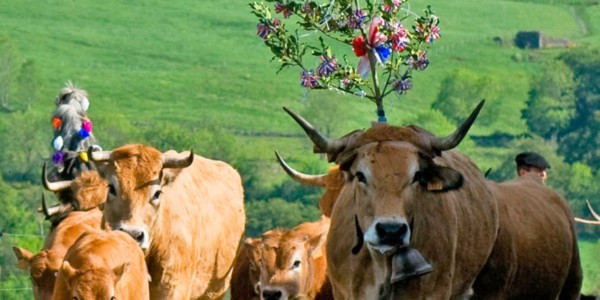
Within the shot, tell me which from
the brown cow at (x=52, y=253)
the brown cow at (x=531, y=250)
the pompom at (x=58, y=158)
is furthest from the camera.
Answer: the pompom at (x=58, y=158)

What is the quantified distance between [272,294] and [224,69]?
12722cm

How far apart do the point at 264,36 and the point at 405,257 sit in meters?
5.97

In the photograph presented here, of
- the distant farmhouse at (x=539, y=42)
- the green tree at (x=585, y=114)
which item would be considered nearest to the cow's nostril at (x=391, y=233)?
the green tree at (x=585, y=114)

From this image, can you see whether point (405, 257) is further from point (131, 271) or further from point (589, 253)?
point (589, 253)

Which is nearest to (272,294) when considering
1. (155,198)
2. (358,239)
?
(155,198)

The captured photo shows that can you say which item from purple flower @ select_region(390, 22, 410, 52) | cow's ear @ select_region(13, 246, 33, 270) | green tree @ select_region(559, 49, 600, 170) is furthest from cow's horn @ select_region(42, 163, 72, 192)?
green tree @ select_region(559, 49, 600, 170)

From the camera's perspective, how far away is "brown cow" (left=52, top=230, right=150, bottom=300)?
12359mm

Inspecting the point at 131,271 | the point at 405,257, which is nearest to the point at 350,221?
the point at 405,257

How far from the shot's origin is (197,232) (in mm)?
16734

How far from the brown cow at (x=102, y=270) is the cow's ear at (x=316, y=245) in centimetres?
379

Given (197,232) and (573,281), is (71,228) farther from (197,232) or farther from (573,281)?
(573,281)

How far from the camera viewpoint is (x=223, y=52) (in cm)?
14688

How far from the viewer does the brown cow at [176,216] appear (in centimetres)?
1515

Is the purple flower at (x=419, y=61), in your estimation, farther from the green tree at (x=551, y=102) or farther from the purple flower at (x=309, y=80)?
the green tree at (x=551, y=102)
